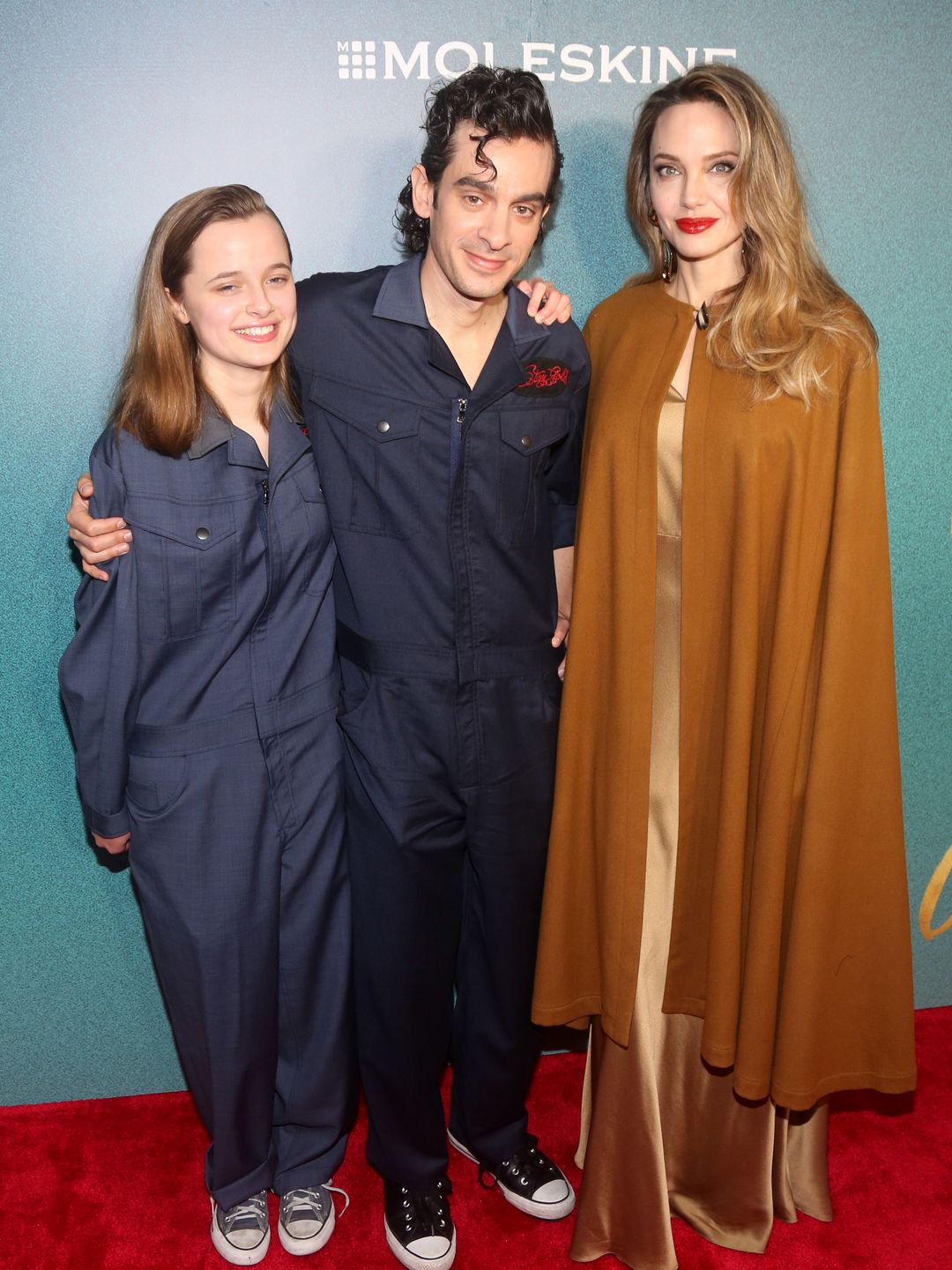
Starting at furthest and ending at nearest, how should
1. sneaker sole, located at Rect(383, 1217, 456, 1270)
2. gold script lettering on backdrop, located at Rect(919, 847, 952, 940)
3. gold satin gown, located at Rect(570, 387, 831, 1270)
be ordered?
gold script lettering on backdrop, located at Rect(919, 847, 952, 940) < sneaker sole, located at Rect(383, 1217, 456, 1270) < gold satin gown, located at Rect(570, 387, 831, 1270)

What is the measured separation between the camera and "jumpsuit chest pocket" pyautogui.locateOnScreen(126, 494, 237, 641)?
1962 millimetres

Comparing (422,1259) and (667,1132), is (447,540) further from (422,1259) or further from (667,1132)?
(422,1259)

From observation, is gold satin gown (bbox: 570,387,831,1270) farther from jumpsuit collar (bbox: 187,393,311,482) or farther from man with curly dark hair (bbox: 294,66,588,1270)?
A: jumpsuit collar (bbox: 187,393,311,482)

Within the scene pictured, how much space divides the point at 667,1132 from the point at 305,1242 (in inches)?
29.5

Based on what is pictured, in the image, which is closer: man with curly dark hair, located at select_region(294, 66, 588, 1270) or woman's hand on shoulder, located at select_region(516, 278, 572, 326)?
man with curly dark hair, located at select_region(294, 66, 588, 1270)

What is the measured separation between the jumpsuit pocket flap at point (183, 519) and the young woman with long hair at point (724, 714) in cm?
63

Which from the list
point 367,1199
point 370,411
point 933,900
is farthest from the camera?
point 933,900

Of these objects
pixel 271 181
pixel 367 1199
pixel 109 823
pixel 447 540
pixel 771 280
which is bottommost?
pixel 367 1199

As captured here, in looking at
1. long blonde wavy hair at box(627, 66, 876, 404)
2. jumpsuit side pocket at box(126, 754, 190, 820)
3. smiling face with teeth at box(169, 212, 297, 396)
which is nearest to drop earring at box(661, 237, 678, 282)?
long blonde wavy hair at box(627, 66, 876, 404)

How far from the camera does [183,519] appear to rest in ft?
6.48

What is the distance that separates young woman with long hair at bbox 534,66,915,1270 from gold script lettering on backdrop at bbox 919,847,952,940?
0.79 m

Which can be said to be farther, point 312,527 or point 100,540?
point 312,527

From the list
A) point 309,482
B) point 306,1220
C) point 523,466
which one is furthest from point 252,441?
point 306,1220

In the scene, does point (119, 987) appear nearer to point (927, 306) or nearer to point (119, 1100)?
point (119, 1100)
